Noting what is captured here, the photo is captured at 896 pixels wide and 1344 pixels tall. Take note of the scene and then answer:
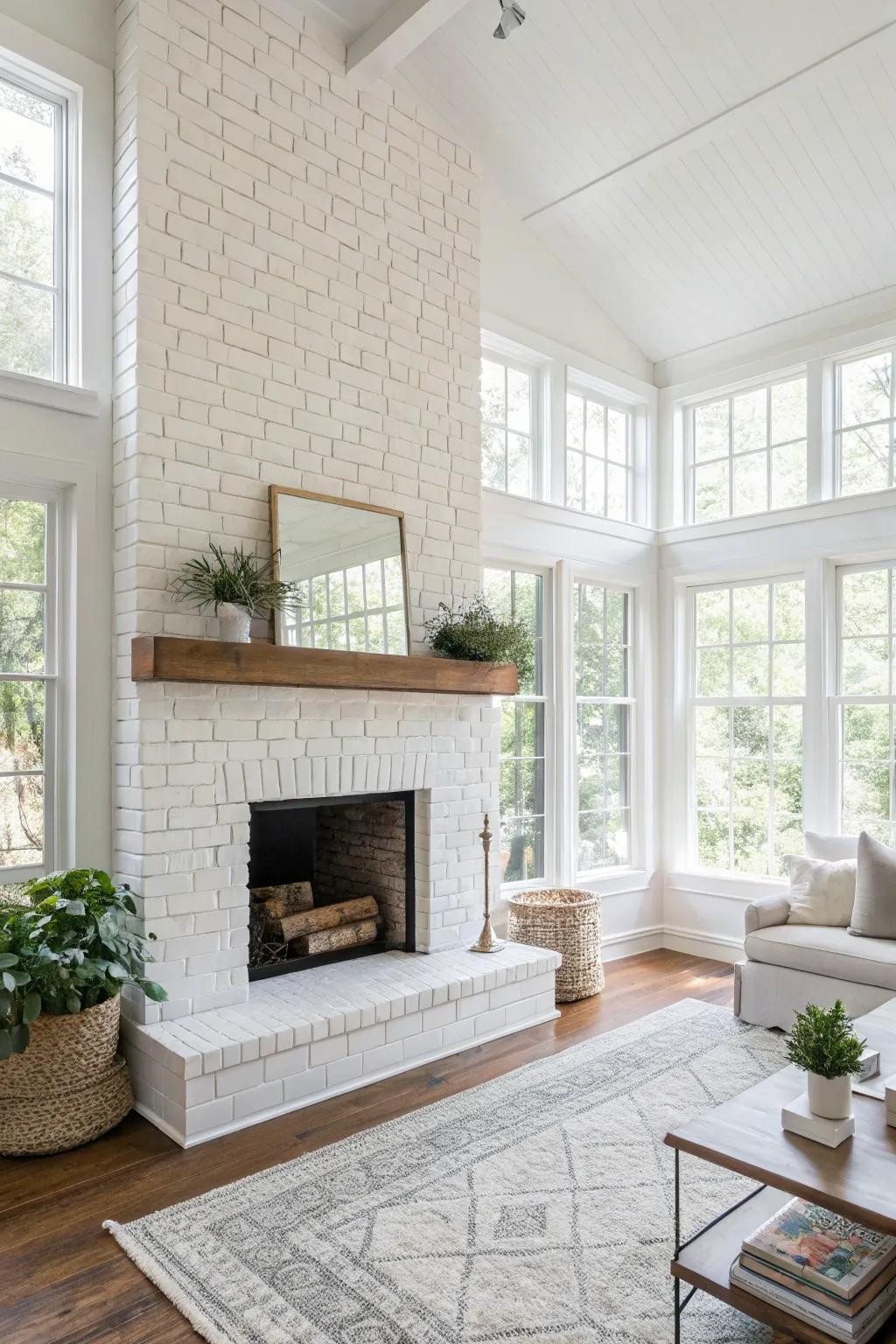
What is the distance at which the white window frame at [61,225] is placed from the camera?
10.9ft

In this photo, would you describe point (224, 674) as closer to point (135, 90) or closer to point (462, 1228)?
point (462, 1228)

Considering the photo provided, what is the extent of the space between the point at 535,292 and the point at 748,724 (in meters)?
2.68

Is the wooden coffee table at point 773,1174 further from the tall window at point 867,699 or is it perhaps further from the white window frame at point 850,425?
the white window frame at point 850,425

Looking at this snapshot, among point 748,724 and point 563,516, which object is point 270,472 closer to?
point 563,516

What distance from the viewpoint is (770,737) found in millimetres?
5160

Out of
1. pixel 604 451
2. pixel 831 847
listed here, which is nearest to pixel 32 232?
pixel 604 451

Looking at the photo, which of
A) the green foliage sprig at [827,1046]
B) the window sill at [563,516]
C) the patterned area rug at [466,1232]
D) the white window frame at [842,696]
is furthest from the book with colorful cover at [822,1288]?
the window sill at [563,516]

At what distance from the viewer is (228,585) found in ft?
10.7

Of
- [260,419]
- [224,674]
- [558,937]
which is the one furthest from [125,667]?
[558,937]

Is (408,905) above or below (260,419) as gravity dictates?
below

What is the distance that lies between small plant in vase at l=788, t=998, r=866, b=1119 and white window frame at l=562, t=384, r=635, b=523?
351 centimetres

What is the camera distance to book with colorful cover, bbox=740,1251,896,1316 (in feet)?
5.85

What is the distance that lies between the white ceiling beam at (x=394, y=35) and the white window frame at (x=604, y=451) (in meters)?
1.84

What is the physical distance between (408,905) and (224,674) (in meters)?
1.50
